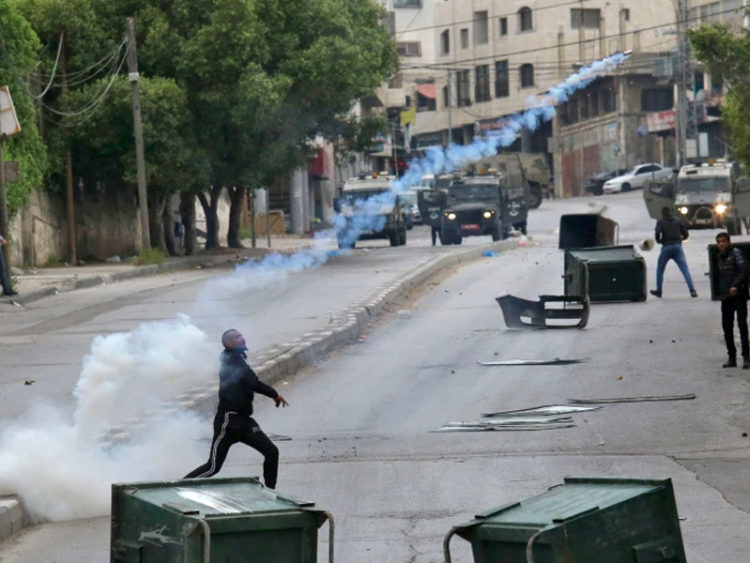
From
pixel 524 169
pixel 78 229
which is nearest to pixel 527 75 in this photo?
pixel 524 169

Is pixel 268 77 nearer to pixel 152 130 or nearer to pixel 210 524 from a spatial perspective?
pixel 152 130

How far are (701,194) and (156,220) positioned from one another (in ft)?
60.9

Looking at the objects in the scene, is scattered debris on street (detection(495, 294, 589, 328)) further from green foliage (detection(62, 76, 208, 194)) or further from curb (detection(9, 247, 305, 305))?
green foliage (detection(62, 76, 208, 194))

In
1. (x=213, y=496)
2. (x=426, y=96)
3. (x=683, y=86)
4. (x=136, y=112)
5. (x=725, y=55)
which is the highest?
(x=426, y=96)

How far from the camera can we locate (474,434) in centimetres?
1412

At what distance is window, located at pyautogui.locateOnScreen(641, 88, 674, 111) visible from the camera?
88.5 metres

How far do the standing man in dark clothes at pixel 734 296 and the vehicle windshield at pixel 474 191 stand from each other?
33053 millimetres

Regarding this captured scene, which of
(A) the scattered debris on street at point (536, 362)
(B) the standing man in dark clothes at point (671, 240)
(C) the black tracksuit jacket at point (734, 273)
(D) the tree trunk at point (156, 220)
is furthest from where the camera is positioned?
(D) the tree trunk at point (156, 220)

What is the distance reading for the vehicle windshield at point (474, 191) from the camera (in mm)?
51375

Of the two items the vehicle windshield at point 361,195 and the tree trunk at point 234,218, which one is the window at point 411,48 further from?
the tree trunk at point 234,218

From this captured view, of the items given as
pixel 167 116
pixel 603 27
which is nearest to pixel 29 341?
pixel 167 116

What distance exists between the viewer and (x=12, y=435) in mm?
12188

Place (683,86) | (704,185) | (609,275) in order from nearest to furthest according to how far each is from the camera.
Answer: (609,275)
(704,185)
(683,86)

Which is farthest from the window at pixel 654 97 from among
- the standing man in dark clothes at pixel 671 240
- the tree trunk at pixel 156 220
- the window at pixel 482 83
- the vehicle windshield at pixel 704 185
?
the standing man in dark clothes at pixel 671 240
